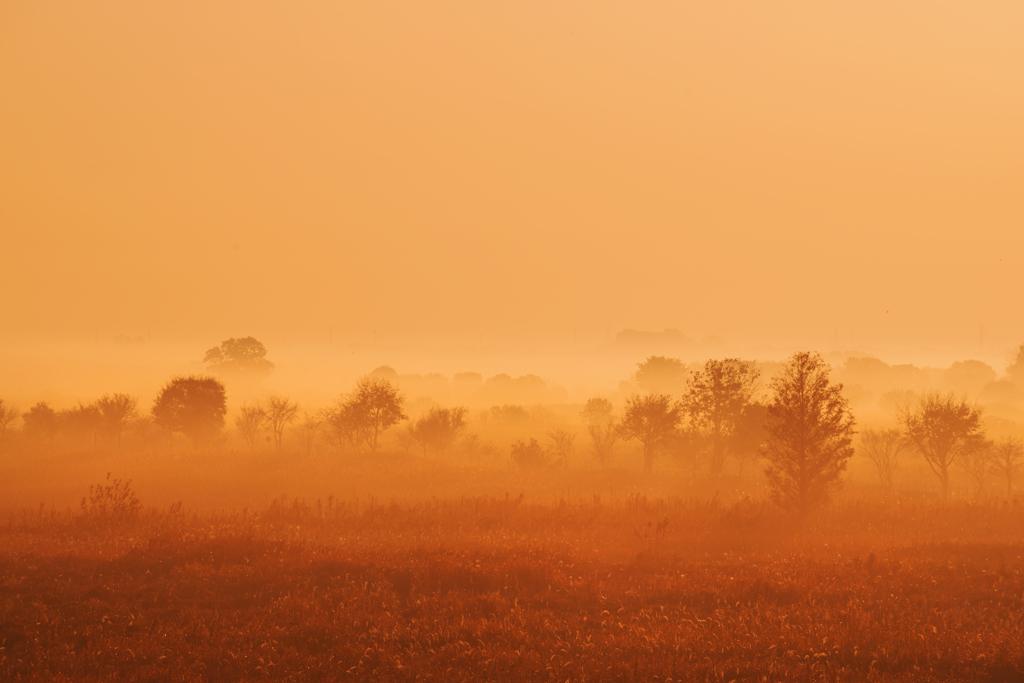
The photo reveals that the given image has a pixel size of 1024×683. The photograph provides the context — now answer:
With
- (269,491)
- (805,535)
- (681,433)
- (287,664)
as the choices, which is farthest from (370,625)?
(681,433)

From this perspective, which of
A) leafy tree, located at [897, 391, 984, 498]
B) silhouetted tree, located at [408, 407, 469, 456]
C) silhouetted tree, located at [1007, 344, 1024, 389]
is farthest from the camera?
silhouetted tree, located at [1007, 344, 1024, 389]

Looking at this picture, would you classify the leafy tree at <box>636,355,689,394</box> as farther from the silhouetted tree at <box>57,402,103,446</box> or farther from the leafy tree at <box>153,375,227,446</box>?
the silhouetted tree at <box>57,402,103,446</box>

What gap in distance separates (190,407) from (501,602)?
47.4 meters

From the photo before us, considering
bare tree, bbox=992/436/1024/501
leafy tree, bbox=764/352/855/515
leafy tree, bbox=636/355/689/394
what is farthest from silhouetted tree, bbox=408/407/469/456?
leafy tree, bbox=636/355/689/394

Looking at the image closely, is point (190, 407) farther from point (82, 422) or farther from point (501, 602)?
point (501, 602)

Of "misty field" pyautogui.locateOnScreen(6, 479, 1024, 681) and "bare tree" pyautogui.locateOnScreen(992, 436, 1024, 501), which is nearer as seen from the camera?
"misty field" pyautogui.locateOnScreen(6, 479, 1024, 681)

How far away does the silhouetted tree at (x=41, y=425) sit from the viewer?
52.1m

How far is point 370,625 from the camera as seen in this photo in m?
11.0

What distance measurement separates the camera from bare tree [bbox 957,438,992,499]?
32688 millimetres

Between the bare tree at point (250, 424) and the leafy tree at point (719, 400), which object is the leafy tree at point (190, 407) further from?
the leafy tree at point (719, 400)

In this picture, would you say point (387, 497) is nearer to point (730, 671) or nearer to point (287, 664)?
point (287, 664)

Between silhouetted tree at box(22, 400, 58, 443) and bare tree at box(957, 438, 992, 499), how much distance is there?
73326 mm

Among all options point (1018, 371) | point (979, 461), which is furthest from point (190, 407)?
point (1018, 371)

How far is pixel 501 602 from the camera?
12.3m
